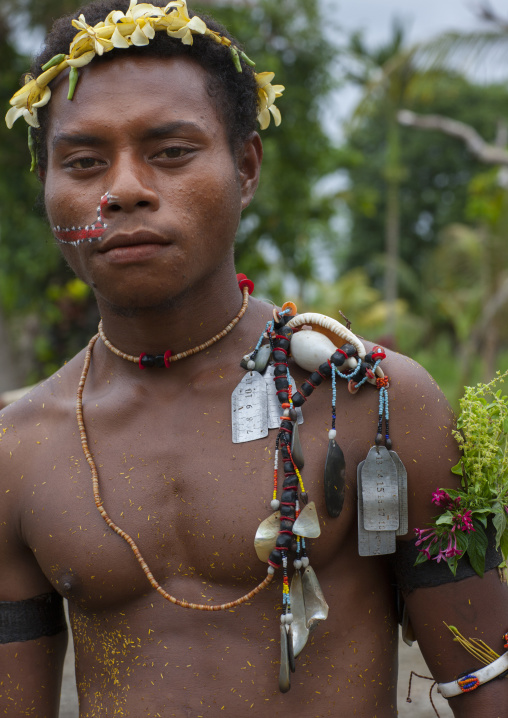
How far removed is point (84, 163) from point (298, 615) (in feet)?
3.65

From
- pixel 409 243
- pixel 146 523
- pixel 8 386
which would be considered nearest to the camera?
pixel 146 523

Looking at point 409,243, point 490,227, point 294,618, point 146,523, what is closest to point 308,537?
point 294,618

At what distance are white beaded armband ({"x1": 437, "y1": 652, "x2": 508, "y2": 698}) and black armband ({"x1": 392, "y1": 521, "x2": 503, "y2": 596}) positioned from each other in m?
0.20

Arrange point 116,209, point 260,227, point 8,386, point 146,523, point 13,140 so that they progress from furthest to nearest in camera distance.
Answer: point 260,227
point 13,140
point 8,386
point 146,523
point 116,209

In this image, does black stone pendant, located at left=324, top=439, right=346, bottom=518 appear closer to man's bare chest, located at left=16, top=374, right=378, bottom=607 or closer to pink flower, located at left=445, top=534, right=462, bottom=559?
man's bare chest, located at left=16, top=374, right=378, bottom=607

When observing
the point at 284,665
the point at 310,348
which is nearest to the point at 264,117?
the point at 310,348

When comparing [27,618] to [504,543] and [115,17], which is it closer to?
[504,543]

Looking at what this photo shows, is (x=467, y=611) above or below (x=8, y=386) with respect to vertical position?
above

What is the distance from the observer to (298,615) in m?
1.85

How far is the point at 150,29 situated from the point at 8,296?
8540 millimetres

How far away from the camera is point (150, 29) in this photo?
1.89 meters

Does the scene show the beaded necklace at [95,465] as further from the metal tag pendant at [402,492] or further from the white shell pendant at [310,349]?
the metal tag pendant at [402,492]

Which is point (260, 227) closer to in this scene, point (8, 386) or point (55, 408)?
point (8, 386)

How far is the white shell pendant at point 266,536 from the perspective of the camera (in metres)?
1.84
